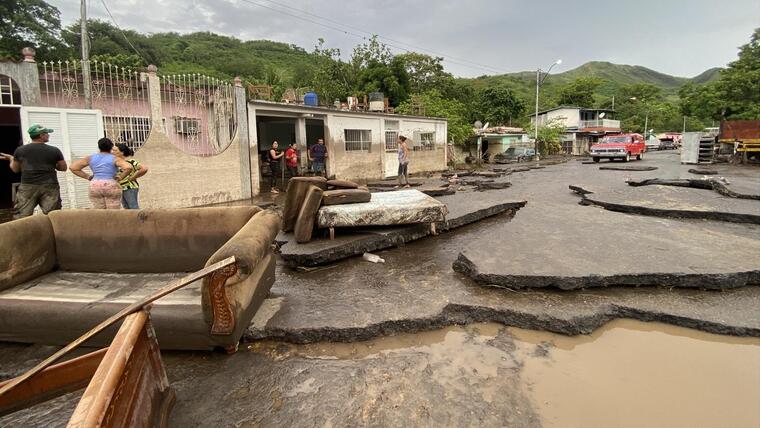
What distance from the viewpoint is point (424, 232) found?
19.0 ft

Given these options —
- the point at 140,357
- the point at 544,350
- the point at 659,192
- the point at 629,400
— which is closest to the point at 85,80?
the point at 140,357

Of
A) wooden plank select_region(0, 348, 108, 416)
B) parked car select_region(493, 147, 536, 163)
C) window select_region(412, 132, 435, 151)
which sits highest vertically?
window select_region(412, 132, 435, 151)

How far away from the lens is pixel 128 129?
351 inches

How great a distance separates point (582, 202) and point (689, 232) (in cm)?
304

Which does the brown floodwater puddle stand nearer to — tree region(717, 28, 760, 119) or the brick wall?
the brick wall

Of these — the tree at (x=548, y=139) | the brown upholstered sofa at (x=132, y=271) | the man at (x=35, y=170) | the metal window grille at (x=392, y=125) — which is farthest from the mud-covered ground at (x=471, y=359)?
the tree at (x=548, y=139)

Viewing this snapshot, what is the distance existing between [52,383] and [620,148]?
26666mm

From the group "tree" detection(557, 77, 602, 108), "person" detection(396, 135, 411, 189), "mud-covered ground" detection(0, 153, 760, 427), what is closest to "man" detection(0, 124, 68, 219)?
"mud-covered ground" detection(0, 153, 760, 427)

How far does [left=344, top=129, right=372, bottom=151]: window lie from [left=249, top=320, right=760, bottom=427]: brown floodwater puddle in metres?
13.2

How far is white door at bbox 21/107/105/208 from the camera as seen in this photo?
7.69m

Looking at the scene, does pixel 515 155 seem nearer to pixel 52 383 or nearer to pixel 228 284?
pixel 228 284

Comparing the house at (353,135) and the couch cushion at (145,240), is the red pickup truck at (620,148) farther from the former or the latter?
the couch cushion at (145,240)

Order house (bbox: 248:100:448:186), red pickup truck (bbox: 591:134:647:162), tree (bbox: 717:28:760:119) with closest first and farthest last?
house (bbox: 248:100:448:186) → red pickup truck (bbox: 591:134:647:162) → tree (bbox: 717:28:760:119)

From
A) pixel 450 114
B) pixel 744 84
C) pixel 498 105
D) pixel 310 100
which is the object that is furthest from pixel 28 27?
pixel 744 84
